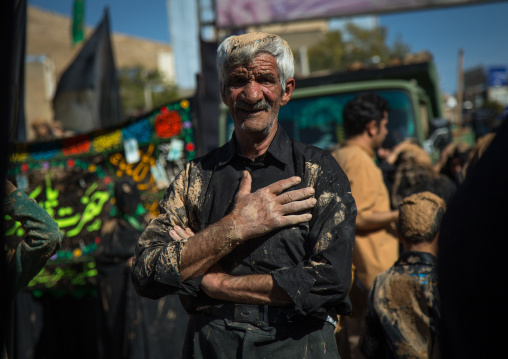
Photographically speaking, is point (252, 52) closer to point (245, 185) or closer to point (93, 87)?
point (245, 185)

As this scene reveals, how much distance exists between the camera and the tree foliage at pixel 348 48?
34812 mm

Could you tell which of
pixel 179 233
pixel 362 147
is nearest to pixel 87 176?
pixel 362 147

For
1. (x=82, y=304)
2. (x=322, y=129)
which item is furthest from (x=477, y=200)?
(x=82, y=304)

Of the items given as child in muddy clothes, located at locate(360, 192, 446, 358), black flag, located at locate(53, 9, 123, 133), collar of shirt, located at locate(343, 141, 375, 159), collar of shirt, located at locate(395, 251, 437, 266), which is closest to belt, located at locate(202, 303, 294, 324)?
child in muddy clothes, located at locate(360, 192, 446, 358)

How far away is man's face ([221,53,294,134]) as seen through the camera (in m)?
2.09

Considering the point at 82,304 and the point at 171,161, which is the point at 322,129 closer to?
the point at 171,161

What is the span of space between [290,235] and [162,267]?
18.9 inches

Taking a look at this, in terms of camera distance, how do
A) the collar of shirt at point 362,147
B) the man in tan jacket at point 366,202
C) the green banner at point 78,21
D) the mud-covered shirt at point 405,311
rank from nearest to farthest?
the mud-covered shirt at point 405,311
the man in tan jacket at point 366,202
the collar of shirt at point 362,147
the green banner at point 78,21

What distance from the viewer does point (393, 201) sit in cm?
409

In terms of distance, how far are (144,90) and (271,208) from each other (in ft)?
127

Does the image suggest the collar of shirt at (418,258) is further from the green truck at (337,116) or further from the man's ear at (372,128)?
the green truck at (337,116)

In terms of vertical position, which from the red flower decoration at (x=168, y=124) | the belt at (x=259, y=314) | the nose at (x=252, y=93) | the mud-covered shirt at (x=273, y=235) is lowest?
the belt at (x=259, y=314)

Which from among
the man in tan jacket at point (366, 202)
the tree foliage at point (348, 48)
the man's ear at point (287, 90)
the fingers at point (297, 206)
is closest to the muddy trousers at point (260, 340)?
the fingers at point (297, 206)

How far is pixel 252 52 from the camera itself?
6.78 ft
